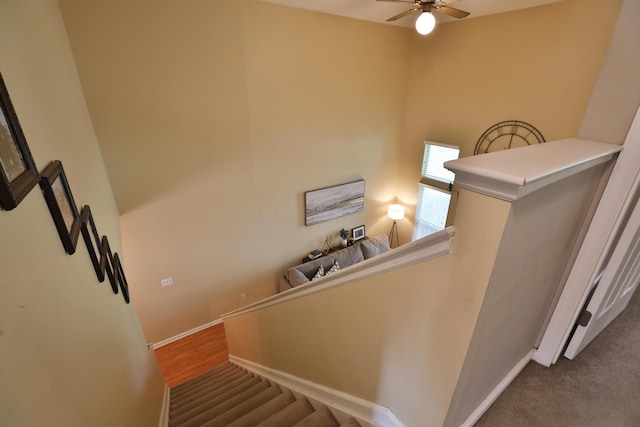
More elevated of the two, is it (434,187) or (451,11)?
(451,11)

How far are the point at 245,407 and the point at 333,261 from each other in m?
A: 2.84

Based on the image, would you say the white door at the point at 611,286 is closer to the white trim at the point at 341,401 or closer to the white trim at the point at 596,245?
the white trim at the point at 596,245

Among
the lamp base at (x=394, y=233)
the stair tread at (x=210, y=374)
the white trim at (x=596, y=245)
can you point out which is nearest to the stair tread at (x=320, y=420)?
the white trim at (x=596, y=245)

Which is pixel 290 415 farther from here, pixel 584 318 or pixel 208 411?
pixel 584 318

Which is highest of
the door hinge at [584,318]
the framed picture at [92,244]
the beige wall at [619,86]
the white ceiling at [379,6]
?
the white ceiling at [379,6]

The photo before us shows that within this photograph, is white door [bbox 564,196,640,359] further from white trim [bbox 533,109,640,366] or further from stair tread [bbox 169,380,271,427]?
stair tread [bbox 169,380,271,427]

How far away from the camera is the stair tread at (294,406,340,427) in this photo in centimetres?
160

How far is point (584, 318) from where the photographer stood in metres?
1.51

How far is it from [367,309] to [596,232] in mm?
1089

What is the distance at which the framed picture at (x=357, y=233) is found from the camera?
5212mm

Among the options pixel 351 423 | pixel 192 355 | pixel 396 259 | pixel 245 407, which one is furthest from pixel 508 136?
pixel 192 355

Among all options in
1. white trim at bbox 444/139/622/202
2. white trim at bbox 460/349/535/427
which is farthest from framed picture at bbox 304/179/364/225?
white trim at bbox 444/139/622/202

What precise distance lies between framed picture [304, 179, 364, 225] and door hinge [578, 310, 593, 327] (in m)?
3.36

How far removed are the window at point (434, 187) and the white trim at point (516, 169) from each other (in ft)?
12.6
